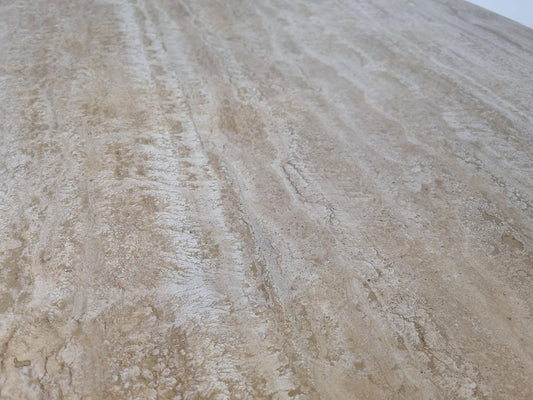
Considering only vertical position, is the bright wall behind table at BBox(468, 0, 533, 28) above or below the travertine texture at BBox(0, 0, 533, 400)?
above

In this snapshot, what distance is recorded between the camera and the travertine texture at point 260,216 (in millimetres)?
1033

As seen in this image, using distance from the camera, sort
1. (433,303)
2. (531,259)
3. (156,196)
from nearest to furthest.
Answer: (433,303) → (531,259) → (156,196)

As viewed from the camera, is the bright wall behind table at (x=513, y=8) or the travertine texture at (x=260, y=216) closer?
the travertine texture at (x=260, y=216)

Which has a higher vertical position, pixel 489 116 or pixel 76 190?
pixel 489 116

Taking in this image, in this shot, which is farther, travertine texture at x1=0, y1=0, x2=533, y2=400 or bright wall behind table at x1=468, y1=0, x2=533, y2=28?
bright wall behind table at x1=468, y1=0, x2=533, y2=28

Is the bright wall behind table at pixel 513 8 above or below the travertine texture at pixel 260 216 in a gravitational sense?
above

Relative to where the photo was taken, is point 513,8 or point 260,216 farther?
point 513,8

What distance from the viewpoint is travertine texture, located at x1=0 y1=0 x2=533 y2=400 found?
3.39 feet

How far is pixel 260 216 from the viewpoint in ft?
4.73

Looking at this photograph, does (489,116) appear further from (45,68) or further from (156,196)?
(45,68)

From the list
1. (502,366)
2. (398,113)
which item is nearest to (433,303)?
(502,366)

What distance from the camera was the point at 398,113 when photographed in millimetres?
1979

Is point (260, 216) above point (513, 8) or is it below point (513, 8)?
below

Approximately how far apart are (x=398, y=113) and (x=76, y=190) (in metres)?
1.34
